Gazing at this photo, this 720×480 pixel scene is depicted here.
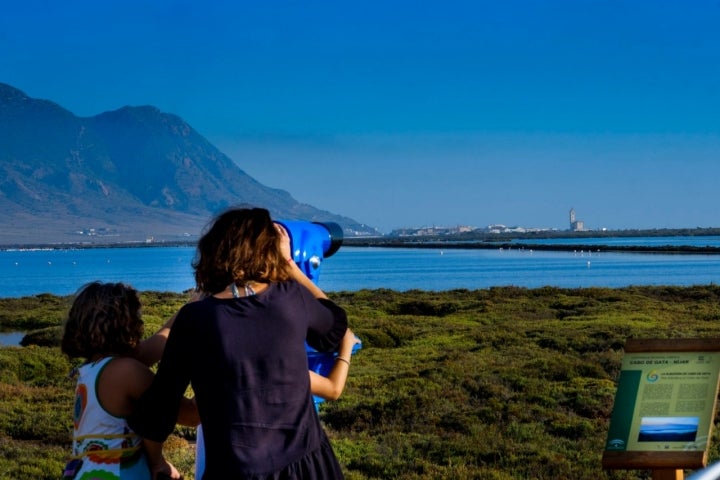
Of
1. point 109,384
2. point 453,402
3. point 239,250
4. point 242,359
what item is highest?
point 239,250

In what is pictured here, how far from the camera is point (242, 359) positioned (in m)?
2.68

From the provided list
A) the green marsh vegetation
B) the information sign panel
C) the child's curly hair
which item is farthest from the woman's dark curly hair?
the information sign panel

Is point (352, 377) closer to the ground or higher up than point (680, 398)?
closer to the ground

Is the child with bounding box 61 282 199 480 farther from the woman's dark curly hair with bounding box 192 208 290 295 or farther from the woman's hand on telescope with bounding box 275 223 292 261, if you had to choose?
the woman's hand on telescope with bounding box 275 223 292 261

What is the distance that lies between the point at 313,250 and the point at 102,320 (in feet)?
2.51

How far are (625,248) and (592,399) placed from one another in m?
140

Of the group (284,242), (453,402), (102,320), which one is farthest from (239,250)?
(453,402)

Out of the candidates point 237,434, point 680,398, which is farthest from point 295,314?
point 680,398

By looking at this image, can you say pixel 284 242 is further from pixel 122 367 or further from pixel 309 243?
pixel 122 367

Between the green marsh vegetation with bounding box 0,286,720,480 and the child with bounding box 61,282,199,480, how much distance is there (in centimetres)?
19

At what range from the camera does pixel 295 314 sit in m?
2.74

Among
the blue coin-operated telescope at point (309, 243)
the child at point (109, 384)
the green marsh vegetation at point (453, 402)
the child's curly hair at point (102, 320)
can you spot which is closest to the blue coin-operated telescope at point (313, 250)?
the blue coin-operated telescope at point (309, 243)

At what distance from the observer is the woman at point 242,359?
268cm

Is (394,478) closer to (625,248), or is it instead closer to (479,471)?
(479,471)
